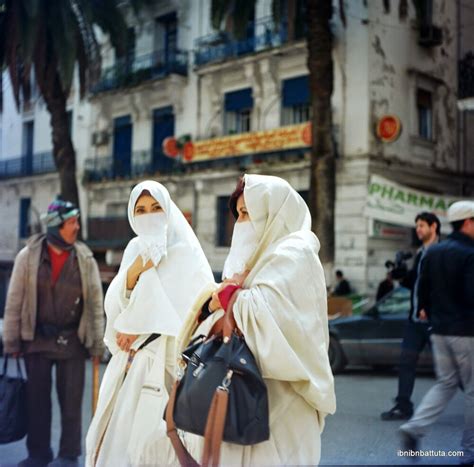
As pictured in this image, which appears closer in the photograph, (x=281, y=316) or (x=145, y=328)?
(x=281, y=316)

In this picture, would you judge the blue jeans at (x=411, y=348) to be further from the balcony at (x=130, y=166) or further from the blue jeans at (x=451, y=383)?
the balcony at (x=130, y=166)

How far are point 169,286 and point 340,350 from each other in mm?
6915

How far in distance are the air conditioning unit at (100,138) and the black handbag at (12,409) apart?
74.5 ft

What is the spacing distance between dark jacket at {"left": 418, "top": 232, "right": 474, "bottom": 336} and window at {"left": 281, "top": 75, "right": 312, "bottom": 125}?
15.5m

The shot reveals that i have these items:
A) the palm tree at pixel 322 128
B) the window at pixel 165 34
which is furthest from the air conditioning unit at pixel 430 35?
the window at pixel 165 34

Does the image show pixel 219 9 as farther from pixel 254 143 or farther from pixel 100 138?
pixel 100 138

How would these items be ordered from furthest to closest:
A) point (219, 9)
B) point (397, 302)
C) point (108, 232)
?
1. point (108, 232)
2. point (219, 9)
3. point (397, 302)

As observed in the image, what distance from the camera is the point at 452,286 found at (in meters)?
4.65

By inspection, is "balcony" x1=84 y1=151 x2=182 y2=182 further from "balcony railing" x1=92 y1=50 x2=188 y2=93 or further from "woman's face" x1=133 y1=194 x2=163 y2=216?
"woman's face" x1=133 y1=194 x2=163 y2=216

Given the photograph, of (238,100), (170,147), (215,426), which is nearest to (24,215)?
(170,147)

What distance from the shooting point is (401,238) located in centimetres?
1894

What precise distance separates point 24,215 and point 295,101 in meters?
15.5

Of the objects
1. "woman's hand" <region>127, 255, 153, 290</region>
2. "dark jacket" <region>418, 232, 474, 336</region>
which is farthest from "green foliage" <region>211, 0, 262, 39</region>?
"woman's hand" <region>127, 255, 153, 290</region>

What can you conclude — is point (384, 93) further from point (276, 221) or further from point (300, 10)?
point (276, 221)
